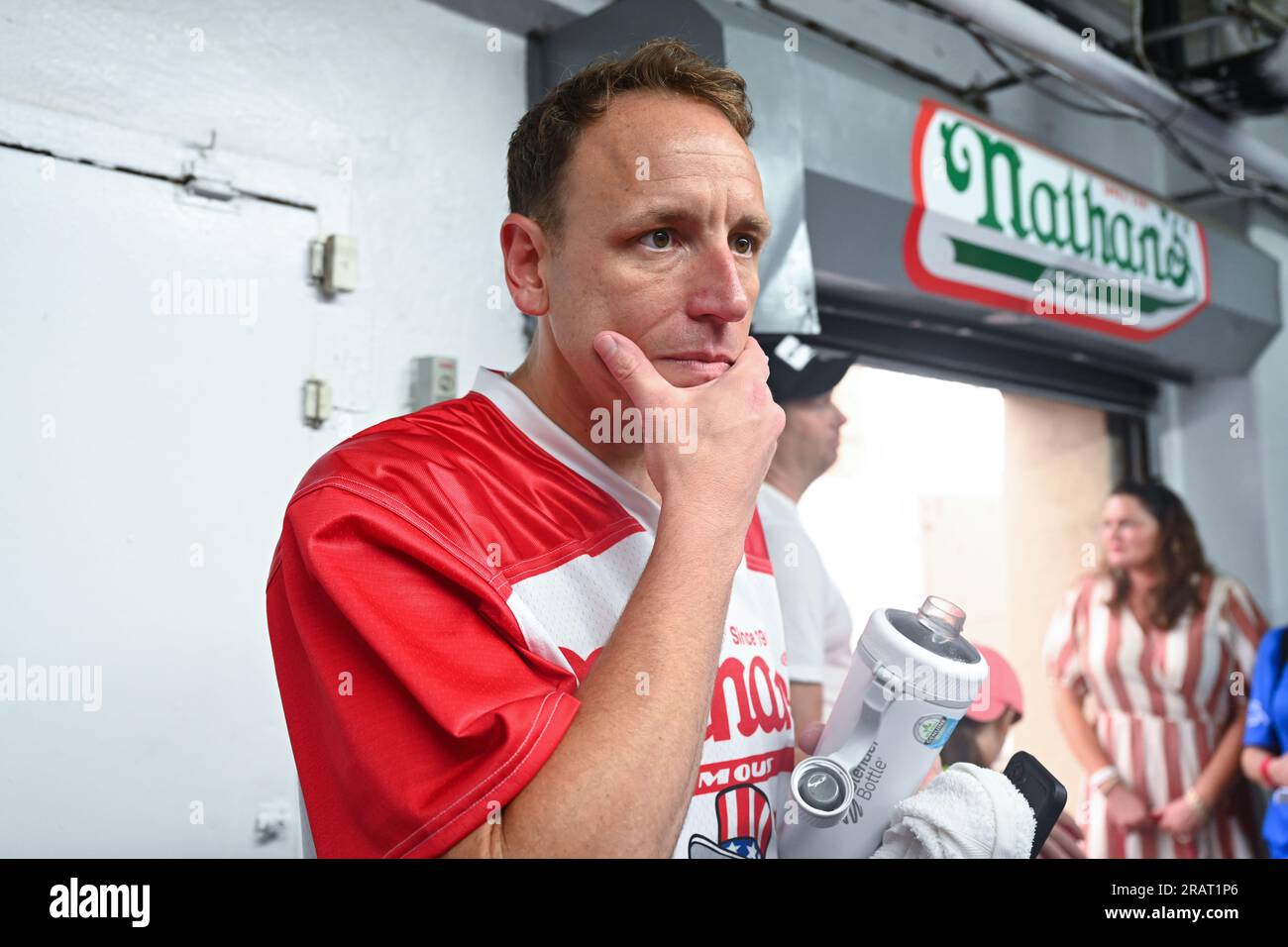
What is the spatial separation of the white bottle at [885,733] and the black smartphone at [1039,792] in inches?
4.0

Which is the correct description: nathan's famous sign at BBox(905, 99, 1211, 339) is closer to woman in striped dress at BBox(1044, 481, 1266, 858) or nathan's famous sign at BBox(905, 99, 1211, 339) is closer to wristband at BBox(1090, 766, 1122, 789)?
woman in striped dress at BBox(1044, 481, 1266, 858)

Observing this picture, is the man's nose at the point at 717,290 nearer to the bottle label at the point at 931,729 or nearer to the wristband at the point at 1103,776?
the bottle label at the point at 931,729

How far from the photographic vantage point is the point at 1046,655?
3.88 meters

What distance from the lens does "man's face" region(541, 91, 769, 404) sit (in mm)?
1154

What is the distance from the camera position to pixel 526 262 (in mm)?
1272

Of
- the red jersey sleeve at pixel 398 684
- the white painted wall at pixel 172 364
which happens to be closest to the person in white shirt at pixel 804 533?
the white painted wall at pixel 172 364

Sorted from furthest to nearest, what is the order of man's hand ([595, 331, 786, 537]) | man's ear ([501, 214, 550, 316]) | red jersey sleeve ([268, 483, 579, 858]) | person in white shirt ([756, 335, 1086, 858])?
1. person in white shirt ([756, 335, 1086, 858])
2. man's ear ([501, 214, 550, 316])
3. man's hand ([595, 331, 786, 537])
4. red jersey sleeve ([268, 483, 579, 858])

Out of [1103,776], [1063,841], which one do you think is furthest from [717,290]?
[1103,776]

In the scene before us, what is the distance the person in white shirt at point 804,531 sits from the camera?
2307 mm

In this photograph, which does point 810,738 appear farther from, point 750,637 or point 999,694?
point 999,694

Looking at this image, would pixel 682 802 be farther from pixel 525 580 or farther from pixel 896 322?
pixel 896 322

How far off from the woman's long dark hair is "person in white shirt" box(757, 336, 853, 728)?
1.55 meters

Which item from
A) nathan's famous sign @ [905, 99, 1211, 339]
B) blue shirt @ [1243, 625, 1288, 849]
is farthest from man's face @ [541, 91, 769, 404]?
blue shirt @ [1243, 625, 1288, 849]

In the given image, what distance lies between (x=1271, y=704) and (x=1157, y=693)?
0.33 m
